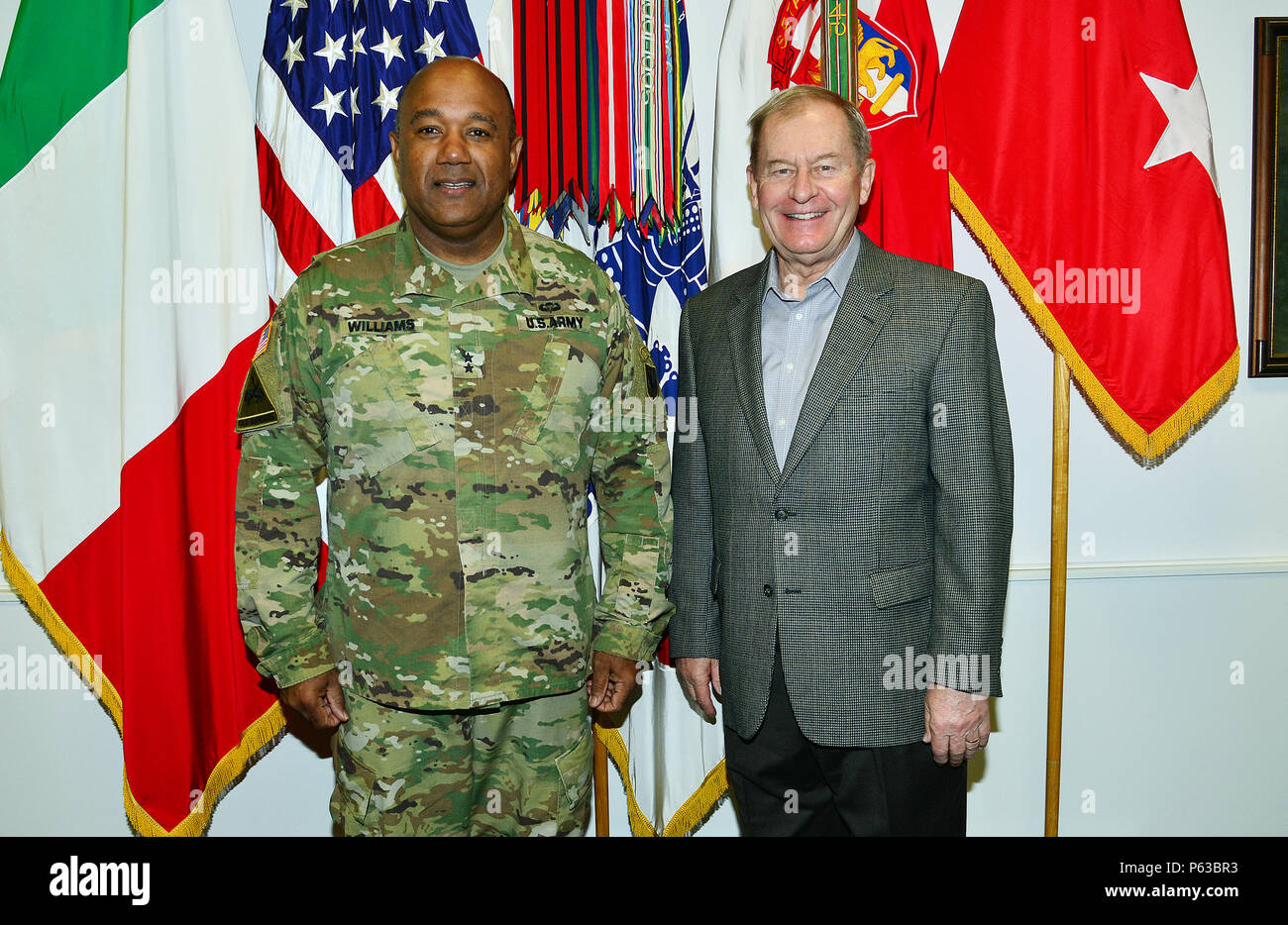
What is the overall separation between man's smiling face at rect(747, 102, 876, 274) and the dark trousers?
782 mm

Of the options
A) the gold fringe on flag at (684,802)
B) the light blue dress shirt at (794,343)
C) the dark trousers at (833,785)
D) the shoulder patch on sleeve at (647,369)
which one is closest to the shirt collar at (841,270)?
the light blue dress shirt at (794,343)

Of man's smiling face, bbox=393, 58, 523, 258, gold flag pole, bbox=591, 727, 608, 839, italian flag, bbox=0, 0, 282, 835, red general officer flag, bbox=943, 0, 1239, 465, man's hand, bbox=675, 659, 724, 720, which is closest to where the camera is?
man's smiling face, bbox=393, 58, 523, 258

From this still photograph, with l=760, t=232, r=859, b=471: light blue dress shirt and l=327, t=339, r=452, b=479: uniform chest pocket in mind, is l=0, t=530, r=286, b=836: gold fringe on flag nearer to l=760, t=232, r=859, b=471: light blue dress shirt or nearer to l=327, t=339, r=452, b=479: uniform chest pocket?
l=327, t=339, r=452, b=479: uniform chest pocket

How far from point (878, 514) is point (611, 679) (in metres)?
0.64

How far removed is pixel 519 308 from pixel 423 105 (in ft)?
1.36

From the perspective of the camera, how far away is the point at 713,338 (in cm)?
182

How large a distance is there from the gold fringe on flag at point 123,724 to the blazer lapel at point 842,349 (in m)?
1.48

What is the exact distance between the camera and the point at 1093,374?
2.36m

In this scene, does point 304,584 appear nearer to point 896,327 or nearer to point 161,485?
point 161,485

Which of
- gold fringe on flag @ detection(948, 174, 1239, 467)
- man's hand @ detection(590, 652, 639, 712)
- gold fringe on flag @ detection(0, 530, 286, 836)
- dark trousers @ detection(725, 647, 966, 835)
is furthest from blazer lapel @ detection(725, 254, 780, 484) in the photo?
gold fringe on flag @ detection(0, 530, 286, 836)

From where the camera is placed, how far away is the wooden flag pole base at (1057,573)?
96.4 inches

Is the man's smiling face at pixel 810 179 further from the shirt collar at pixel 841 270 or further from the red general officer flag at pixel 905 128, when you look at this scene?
the red general officer flag at pixel 905 128

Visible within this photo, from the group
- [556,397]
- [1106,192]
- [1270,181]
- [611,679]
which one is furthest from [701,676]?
[1270,181]

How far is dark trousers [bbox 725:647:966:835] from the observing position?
1.67 m
